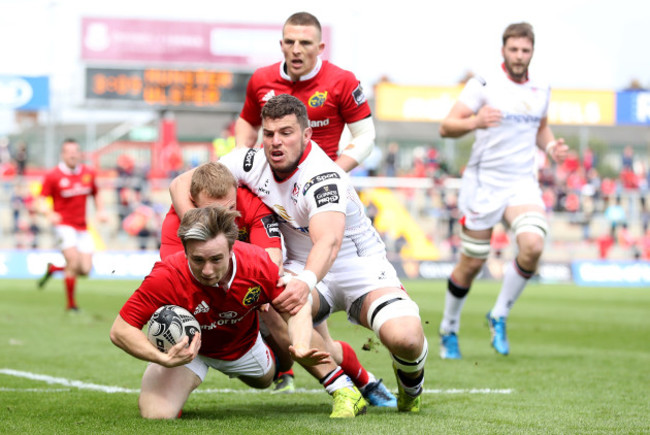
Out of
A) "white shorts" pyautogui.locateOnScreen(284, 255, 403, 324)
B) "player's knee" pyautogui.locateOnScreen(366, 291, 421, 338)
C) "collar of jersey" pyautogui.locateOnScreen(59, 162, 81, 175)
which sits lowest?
"collar of jersey" pyautogui.locateOnScreen(59, 162, 81, 175)

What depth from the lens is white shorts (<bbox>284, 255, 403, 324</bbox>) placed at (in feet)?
19.1

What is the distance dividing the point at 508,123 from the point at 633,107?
22.0 metres

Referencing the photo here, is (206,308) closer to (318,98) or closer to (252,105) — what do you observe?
(318,98)

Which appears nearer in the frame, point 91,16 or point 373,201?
point 373,201

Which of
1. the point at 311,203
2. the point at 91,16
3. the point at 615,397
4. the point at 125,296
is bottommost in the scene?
the point at 125,296

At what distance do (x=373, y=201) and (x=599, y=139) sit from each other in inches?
1389

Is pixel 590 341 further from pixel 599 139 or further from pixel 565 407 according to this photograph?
pixel 599 139

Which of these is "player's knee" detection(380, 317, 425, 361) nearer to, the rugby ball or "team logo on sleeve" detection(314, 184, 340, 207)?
"team logo on sleeve" detection(314, 184, 340, 207)

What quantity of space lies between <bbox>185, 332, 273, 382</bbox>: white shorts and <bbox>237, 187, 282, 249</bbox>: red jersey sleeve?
2.06 feet

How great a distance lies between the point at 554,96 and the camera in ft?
98.0

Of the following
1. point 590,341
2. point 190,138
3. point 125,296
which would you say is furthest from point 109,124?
point 590,341

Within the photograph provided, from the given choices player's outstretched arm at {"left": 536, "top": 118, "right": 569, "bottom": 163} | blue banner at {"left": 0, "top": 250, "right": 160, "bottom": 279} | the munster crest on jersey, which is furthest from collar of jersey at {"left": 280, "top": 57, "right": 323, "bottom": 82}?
blue banner at {"left": 0, "top": 250, "right": 160, "bottom": 279}

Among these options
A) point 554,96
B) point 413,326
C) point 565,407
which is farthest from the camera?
point 554,96

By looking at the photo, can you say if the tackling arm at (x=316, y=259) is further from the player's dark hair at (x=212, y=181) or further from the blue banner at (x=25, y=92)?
the blue banner at (x=25, y=92)
